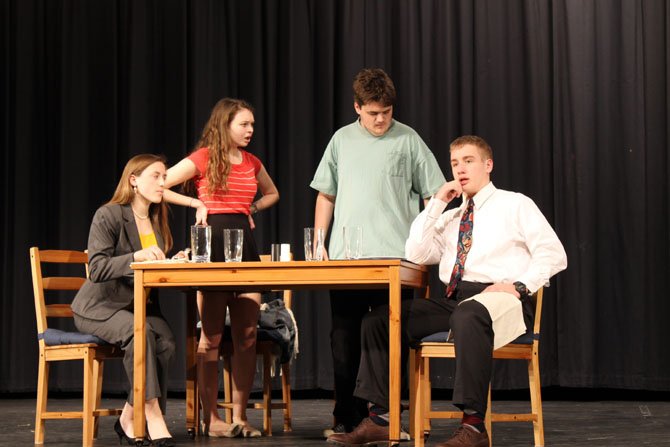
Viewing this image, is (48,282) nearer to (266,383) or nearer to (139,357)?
(139,357)

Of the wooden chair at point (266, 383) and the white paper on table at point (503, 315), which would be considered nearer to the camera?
the white paper on table at point (503, 315)

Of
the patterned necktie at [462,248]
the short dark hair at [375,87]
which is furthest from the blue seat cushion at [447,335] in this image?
the short dark hair at [375,87]

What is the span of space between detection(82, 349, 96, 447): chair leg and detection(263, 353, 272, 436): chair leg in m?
0.81

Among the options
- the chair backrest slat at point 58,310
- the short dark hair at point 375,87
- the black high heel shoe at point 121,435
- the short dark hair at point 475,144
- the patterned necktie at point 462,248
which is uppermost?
the short dark hair at point 375,87

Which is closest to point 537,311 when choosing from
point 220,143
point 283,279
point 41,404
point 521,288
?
point 521,288

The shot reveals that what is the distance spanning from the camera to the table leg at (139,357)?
11.5 feet

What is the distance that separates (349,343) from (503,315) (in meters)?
0.80

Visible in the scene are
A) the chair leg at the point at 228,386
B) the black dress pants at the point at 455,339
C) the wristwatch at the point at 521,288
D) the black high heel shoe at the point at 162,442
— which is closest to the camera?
the black dress pants at the point at 455,339

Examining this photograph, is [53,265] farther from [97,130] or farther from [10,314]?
[97,130]

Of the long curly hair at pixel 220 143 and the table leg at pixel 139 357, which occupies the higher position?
the long curly hair at pixel 220 143

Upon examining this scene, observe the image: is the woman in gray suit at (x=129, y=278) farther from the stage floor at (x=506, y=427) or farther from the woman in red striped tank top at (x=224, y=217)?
the stage floor at (x=506, y=427)

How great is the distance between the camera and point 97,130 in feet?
21.5

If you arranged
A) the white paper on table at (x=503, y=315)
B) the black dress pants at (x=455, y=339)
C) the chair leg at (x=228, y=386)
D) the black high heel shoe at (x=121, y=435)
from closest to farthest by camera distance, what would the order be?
Result: the black dress pants at (x=455, y=339)
the white paper on table at (x=503, y=315)
the black high heel shoe at (x=121, y=435)
the chair leg at (x=228, y=386)

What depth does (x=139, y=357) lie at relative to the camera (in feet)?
11.7
